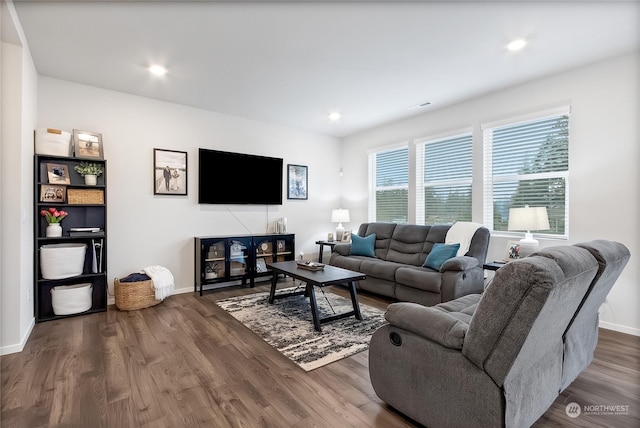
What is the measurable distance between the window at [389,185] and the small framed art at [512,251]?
179 centimetres

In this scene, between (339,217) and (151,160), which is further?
(339,217)

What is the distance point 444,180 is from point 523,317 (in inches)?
142

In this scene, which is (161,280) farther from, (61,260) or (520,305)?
(520,305)

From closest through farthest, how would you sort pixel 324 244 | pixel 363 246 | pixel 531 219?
pixel 531 219 → pixel 363 246 → pixel 324 244

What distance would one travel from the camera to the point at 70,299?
3311mm

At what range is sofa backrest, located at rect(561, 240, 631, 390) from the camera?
166cm

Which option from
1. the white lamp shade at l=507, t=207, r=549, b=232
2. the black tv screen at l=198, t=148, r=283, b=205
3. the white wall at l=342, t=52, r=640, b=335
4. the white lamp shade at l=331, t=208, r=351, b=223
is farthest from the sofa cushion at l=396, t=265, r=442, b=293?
the black tv screen at l=198, t=148, r=283, b=205

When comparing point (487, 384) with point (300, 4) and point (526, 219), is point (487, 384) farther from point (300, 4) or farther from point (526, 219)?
point (300, 4)

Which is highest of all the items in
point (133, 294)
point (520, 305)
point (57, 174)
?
point (57, 174)

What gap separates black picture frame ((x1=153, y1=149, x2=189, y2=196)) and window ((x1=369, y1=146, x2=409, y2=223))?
323 centimetres

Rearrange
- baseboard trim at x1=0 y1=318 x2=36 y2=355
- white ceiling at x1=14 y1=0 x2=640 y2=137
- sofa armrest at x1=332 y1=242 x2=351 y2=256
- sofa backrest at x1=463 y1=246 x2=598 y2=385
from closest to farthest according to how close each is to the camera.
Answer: sofa backrest at x1=463 y1=246 x2=598 y2=385 < white ceiling at x1=14 y1=0 x2=640 y2=137 < baseboard trim at x1=0 y1=318 x2=36 y2=355 < sofa armrest at x1=332 y1=242 x2=351 y2=256

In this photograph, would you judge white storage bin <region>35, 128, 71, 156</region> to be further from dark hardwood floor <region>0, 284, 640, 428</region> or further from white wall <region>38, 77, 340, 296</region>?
dark hardwood floor <region>0, 284, 640, 428</region>

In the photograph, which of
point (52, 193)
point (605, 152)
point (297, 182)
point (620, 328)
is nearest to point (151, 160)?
point (52, 193)

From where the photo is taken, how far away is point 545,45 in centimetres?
Answer: 281
